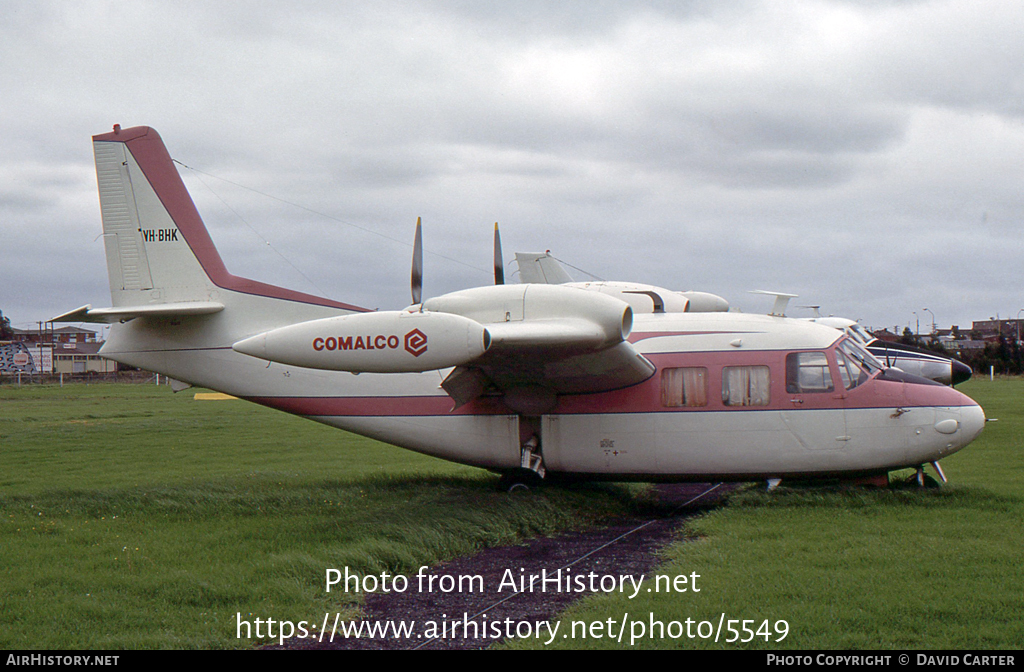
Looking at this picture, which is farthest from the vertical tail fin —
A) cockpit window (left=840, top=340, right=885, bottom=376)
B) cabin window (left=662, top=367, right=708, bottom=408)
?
cockpit window (left=840, top=340, right=885, bottom=376)

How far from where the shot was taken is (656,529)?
388 inches

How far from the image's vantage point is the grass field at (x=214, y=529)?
20.8ft

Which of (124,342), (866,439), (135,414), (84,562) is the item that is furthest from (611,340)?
(135,414)

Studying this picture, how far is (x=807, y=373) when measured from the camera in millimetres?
11125

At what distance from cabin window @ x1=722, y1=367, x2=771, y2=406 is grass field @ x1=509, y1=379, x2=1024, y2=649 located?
127 centimetres

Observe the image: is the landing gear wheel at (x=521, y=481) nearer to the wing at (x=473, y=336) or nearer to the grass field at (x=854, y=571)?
the wing at (x=473, y=336)

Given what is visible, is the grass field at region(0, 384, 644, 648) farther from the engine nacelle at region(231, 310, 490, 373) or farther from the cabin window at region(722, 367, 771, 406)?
the cabin window at region(722, 367, 771, 406)

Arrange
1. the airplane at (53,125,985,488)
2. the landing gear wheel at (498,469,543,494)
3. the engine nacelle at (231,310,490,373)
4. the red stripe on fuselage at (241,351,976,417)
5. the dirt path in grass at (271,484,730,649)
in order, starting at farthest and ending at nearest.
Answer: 1. the landing gear wheel at (498,469,543,494)
2. the red stripe on fuselage at (241,351,976,417)
3. the airplane at (53,125,985,488)
4. the engine nacelle at (231,310,490,373)
5. the dirt path in grass at (271,484,730,649)

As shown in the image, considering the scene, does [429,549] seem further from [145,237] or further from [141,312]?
[145,237]

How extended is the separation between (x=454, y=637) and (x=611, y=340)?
14.9 ft

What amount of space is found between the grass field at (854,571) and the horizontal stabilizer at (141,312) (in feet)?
25.8

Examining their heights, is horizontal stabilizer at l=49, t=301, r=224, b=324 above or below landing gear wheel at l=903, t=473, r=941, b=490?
above

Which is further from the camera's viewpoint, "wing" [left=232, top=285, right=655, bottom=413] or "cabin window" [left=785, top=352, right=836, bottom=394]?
"cabin window" [left=785, top=352, right=836, bottom=394]

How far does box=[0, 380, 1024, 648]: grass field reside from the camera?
19.5 ft
